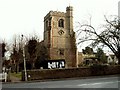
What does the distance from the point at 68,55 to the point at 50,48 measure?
6.06m

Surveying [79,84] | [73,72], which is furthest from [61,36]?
[79,84]

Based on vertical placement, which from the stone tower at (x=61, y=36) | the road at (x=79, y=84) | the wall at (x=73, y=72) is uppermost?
the stone tower at (x=61, y=36)

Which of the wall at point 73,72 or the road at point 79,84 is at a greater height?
the wall at point 73,72

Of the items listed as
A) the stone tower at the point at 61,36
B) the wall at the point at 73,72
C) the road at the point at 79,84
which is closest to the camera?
the road at the point at 79,84

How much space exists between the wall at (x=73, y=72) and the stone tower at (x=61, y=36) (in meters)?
42.8

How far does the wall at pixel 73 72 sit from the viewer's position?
3753 centimetres

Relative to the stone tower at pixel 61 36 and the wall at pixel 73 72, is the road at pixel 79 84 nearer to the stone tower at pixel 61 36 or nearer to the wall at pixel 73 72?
the wall at pixel 73 72

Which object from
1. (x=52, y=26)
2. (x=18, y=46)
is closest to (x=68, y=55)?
(x=52, y=26)

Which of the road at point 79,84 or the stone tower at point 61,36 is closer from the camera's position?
the road at point 79,84

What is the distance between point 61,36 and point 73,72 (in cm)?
4912

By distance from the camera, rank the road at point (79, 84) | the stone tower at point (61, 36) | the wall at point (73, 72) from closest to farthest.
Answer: the road at point (79, 84) < the wall at point (73, 72) < the stone tower at point (61, 36)

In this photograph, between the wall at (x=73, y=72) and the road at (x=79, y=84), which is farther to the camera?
the wall at (x=73, y=72)

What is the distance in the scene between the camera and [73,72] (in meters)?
39.6

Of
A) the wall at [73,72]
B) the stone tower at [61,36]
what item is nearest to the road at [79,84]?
the wall at [73,72]
